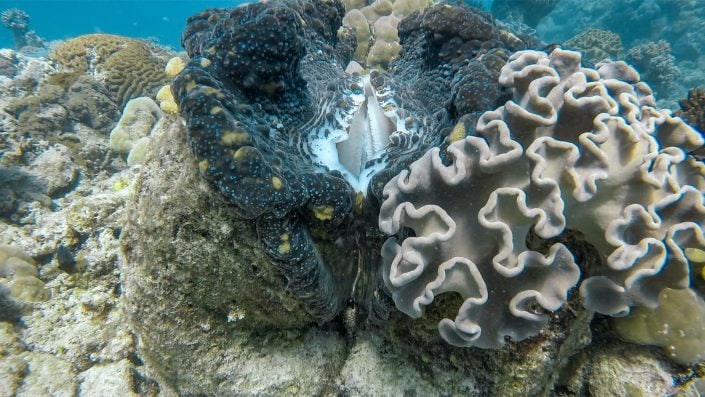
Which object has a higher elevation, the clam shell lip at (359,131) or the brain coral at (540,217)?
the clam shell lip at (359,131)

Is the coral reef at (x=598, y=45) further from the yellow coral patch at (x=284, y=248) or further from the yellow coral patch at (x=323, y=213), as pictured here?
the yellow coral patch at (x=284, y=248)

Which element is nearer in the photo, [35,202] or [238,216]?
[238,216]

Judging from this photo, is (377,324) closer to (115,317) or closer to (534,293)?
(534,293)

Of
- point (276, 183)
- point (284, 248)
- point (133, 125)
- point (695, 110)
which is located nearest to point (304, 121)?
point (276, 183)

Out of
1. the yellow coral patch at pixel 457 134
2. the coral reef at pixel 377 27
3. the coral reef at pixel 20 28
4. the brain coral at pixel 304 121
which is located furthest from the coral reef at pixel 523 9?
the coral reef at pixel 20 28

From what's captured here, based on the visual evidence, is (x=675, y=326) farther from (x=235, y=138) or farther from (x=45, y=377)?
(x=45, y=377)

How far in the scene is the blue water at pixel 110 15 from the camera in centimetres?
8656

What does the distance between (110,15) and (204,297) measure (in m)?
136

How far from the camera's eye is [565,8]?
24.7m

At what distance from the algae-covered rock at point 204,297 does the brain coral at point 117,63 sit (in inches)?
283

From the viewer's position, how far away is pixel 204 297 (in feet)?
7.43

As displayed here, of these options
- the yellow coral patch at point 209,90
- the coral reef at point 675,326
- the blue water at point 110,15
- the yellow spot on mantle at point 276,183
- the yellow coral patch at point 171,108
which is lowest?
the coral reef at point 675,326

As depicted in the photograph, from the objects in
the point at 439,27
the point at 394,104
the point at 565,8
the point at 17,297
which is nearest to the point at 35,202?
the point at 17,297

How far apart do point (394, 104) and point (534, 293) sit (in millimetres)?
1861
